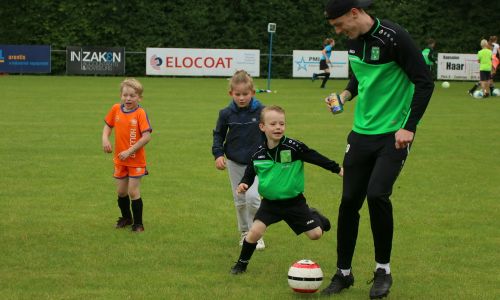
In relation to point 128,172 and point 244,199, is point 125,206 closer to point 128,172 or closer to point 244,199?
point 128,172

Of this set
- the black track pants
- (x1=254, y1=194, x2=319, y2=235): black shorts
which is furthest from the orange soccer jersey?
the black track pants

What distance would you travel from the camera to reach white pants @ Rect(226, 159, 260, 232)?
313 inches

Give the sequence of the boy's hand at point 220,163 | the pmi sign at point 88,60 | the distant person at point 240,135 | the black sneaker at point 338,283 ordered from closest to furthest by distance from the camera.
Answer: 1. the black sneaker at point 338,283
2. the boy's hand at point 220,163
3. the distant person at point 240,135
4. the pmi sign at point 88,60

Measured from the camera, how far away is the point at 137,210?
341 inches

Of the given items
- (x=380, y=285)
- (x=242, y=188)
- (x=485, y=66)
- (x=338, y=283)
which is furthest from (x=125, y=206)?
(x=485, y=66)

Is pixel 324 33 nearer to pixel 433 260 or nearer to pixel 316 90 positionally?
pixel 316 90

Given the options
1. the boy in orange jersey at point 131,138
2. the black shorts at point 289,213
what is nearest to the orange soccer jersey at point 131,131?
the boy in orange jersey at point 131,138

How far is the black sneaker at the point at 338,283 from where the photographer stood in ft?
21.0

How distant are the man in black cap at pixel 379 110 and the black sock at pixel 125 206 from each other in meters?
3.07

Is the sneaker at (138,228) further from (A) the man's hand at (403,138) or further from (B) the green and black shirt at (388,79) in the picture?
(A) the man's hand at (403,138)

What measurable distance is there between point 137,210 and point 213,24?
3795 centimetres

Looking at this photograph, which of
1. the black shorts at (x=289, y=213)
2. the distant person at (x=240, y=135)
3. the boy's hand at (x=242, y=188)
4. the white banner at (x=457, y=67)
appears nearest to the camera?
the boy's hand at (x=242, y=188)

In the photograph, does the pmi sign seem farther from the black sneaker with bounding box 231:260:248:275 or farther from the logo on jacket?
the logo on jacket

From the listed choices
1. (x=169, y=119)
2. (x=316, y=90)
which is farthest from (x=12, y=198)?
(x=316, y=90)
